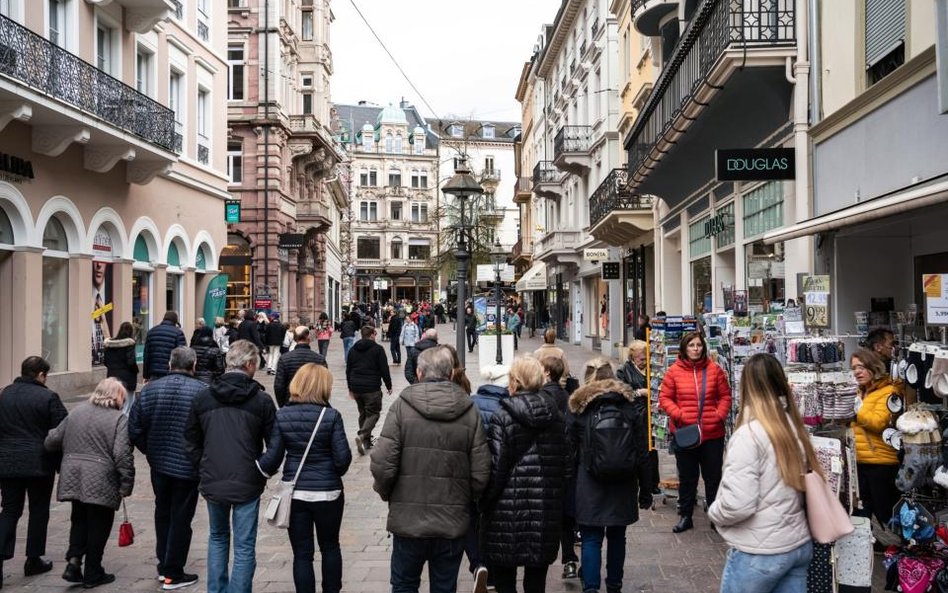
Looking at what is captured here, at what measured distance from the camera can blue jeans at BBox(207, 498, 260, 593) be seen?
5715mm

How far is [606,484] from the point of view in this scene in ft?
19.3

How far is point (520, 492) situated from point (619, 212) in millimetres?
18930

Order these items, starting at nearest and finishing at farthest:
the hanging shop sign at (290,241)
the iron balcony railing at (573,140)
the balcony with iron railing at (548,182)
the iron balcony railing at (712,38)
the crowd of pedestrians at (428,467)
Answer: the crowd of pedestrians at (428,467) < the iron balcony railing at (712,38) < the iron balcony railing at (573,140) < the hanging shop sign at (290,241) < the balcony with iron railing at (548,182)

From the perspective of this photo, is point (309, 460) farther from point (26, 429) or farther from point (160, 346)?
point (160, 346)

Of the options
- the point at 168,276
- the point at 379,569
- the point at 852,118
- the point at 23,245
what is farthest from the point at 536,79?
the point at 379,569

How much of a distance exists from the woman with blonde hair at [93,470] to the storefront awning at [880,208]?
19.7 ft

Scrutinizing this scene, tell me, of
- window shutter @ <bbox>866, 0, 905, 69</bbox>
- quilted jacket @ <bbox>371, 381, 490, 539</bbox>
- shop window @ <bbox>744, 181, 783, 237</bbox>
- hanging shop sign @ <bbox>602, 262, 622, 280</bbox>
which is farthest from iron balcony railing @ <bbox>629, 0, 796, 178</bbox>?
hanging shop sign @ <bbox>602, 262, 622, 280</bbox>

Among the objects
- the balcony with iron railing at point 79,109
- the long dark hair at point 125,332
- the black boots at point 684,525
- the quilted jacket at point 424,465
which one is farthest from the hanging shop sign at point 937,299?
the balcony with iron railing at point 79,109

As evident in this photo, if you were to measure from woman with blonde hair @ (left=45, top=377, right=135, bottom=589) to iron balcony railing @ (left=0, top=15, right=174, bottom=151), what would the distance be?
8746 millimetres

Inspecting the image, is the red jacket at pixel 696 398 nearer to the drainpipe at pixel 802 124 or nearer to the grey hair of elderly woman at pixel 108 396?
the drainpipe at pixel 802 124

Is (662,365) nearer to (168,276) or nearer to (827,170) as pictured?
(827,170)

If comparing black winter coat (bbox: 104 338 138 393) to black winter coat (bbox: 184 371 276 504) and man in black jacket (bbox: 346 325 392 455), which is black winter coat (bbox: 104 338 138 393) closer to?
man in black jacket (bbox: 346 325 392 455)

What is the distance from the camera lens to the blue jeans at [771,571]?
3986mm

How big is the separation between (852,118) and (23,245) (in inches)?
532
